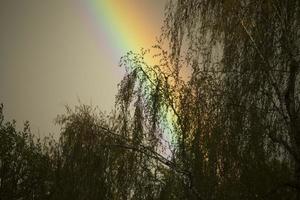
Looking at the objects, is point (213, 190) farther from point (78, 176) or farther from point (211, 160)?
point (78, 176)

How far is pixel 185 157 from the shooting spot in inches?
316

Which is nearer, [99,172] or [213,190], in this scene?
[213,190]

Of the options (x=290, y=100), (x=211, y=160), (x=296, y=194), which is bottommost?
(x=296, y=194)

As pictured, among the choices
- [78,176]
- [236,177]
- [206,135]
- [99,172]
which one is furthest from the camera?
[78,176]

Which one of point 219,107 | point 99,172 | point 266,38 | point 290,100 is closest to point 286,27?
point 266,38

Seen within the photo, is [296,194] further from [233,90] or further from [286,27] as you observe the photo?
[286,27]

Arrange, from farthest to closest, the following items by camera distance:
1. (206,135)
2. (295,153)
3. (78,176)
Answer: (78,176), (206,135), (295,153)

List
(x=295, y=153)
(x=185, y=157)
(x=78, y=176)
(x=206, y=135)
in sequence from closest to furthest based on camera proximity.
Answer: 1. (x=295, y=153)
2. (x=206, y=135)
3. (x=185, y=157)
4. (x=78, y=176)

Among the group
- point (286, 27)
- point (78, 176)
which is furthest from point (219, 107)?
point (78, 176)

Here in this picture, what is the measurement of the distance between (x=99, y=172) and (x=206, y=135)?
335 centimetres

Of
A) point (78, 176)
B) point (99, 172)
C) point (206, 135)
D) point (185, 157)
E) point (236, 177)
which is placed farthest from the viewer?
point (78, 176)

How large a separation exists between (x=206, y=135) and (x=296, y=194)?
1475 mm

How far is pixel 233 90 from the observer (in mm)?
6684

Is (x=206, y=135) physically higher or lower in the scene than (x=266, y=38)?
lower
